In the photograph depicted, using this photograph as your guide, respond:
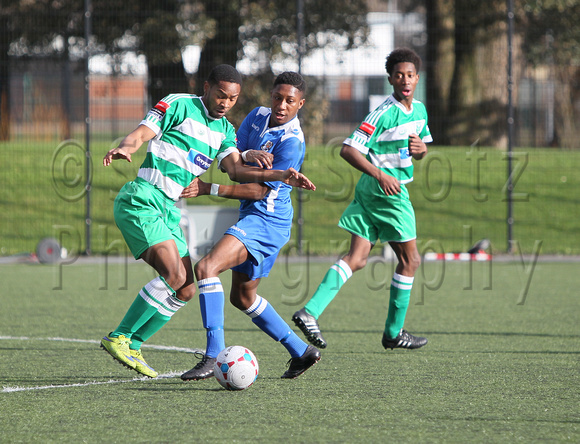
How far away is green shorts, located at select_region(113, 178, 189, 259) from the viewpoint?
487 centimetres

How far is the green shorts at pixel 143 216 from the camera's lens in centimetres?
487

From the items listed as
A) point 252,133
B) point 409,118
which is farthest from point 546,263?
point 252,133

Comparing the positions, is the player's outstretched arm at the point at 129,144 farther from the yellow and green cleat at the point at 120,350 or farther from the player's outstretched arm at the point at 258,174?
the yellow and green cleat at the point at 120,350

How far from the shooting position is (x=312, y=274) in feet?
35.0

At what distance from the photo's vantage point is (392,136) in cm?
615

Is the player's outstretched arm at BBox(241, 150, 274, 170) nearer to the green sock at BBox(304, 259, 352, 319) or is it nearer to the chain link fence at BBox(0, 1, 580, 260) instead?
the green sock at BBox(304, 259, 352, 319)

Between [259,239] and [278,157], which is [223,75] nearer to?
[278,157]

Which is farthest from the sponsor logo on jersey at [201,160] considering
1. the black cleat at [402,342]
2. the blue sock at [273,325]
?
the black cleat at [402,342]

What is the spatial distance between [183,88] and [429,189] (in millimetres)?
5153

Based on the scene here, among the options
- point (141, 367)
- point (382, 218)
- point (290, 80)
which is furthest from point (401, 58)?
point (141, 367)

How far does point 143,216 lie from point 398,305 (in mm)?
2063

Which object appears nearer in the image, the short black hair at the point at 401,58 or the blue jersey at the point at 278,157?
the blue jersey at the point at 278,157

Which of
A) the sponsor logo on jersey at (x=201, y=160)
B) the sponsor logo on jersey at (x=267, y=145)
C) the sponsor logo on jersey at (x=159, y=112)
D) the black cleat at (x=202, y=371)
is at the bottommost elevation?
the black cleat at (x=202, y=371)

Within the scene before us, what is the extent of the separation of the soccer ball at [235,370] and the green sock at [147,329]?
1.71 ft
